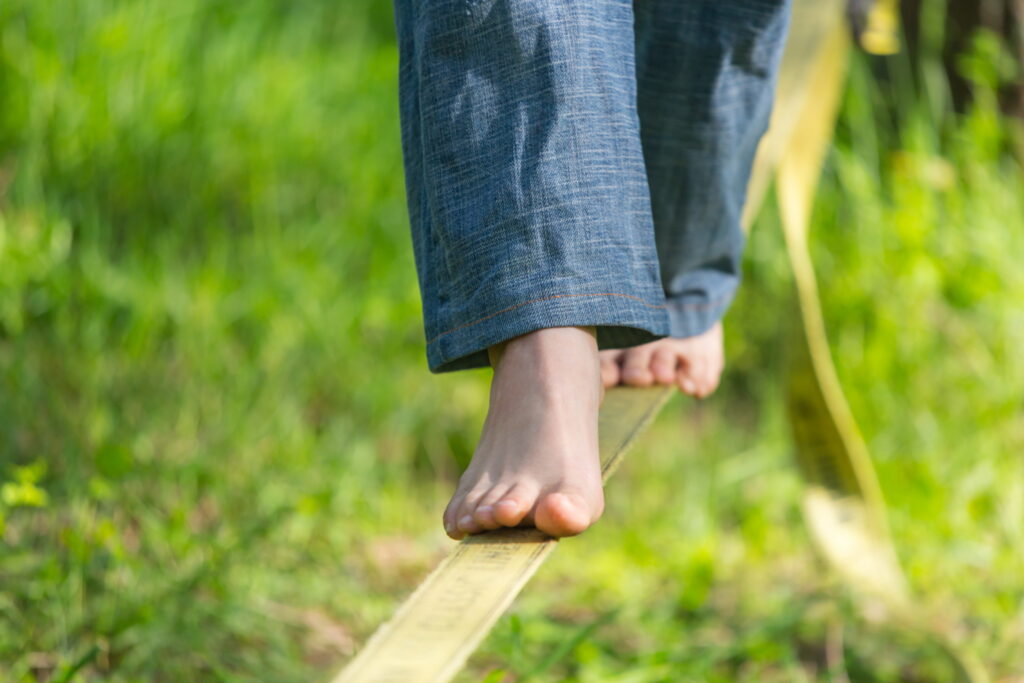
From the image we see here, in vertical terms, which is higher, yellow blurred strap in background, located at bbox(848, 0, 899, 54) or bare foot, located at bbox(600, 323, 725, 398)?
yellow blurred strap in background, located at bbox(848, 0, 899, 54)

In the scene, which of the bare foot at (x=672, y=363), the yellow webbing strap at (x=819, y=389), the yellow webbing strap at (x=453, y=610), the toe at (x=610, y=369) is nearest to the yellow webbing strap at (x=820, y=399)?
the yellow webbing strap at (x=819, y=389)

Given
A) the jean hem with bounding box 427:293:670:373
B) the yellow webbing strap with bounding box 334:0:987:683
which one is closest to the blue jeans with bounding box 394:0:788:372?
the jean hem with bounding box 427:293:670:373

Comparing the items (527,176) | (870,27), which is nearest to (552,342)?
(527,176)

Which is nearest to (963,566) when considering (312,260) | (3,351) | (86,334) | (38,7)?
(312,260)

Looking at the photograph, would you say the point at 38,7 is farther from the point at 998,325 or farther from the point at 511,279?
the point at 998,325

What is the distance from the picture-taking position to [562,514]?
3.13 ft

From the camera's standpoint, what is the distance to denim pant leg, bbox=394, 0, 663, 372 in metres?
1.01

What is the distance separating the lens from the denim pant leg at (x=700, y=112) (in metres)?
1.31

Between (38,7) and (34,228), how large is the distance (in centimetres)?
56

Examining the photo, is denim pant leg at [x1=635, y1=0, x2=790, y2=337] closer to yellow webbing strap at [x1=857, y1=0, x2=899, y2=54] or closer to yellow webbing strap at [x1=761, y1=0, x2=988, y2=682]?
yellow webbing strap at [x1=761, y1=0, x2=988, y2=682]

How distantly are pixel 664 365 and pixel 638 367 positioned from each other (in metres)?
0.04

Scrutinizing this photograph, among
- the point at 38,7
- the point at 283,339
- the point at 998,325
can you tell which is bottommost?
the point at 998,325

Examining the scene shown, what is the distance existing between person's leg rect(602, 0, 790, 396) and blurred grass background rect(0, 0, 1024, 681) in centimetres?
50

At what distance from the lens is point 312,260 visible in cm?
245
